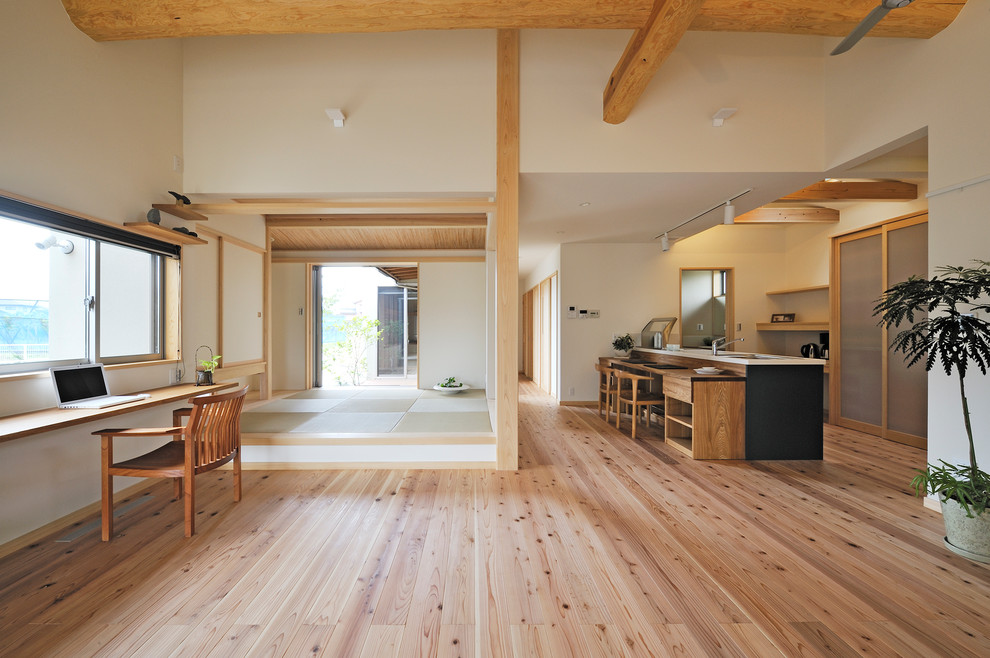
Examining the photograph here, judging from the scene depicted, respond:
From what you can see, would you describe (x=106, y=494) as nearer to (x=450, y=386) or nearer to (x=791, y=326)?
(x=450, y=386)

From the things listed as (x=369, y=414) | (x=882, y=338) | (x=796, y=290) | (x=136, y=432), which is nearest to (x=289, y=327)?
(x=369, y=414)

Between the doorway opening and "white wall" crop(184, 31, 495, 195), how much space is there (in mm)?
3855

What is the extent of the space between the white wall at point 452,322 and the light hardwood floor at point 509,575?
12.2 ft

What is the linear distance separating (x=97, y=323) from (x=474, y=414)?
123 inches

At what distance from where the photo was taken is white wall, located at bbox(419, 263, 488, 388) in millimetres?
6988

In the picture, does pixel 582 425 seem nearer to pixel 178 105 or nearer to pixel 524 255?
pixel 524 255

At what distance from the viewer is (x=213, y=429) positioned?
2602 millimetres

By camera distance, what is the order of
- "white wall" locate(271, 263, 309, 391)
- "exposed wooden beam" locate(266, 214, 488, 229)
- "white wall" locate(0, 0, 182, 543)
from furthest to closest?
"white wall" locate(271, 263, 309, 391), "exposed wooden beam" locate(266, 214, 488, 229), "white wall" locate(0, 0, 182, 543)

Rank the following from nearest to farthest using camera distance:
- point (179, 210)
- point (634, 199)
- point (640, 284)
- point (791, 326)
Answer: point (179, 210) < point (634, 199) < point (791, 326) < point (640, 284)

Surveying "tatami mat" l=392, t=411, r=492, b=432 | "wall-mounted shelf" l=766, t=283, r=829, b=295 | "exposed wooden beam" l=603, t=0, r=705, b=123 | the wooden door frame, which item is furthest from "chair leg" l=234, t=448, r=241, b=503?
"wall-mounted shelf" l=766, t=283, r=829, b=295

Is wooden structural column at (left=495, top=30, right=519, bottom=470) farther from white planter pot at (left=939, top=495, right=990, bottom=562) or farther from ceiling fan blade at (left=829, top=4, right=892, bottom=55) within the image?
white planter pot at (left=939, top=495, right=990, bottom=562)

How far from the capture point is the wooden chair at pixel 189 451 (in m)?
2.38

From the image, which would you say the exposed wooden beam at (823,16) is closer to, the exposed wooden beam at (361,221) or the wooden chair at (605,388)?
the exposed wooden beam at (361,221)

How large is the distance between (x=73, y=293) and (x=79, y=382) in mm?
588
